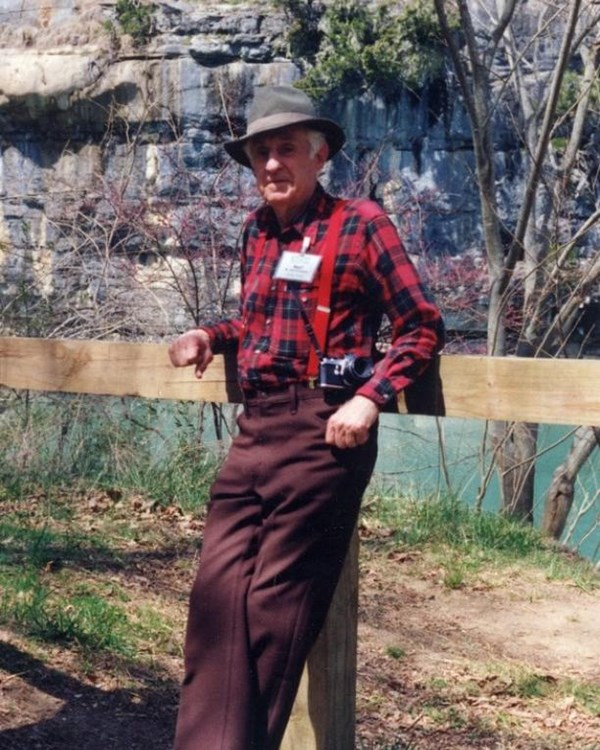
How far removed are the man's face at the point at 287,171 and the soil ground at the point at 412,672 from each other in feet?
5.33

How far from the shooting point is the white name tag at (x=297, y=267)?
262 centimetres

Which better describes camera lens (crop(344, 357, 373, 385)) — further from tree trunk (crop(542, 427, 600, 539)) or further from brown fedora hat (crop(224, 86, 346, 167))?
tree trunk (crop(542, 427, 600, 539))

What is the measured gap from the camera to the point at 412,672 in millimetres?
4207

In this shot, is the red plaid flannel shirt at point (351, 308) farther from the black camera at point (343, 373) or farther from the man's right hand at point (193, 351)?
the man's right hand at point (193, 351)

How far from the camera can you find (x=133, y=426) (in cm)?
791

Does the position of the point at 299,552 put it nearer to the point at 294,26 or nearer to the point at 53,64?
the point at 294,26

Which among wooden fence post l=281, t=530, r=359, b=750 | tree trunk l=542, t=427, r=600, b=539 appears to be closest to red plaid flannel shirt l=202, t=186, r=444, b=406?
wooden fence post l=281, t=530, r=359, b=750

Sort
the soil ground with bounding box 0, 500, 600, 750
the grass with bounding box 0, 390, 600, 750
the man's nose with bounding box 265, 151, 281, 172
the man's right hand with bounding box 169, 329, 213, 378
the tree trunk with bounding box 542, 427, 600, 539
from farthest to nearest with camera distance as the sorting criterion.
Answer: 1. the tree trunk with bounding box 542, 427, 600, 539
2. the grass with bounding box 0, 390, 600, 750
3. the soil ground with bounding box 0, 500, 600, 750
4. the man's right hand with bounding box 169, 329, 213, 378
5. the man's nose with bounding box 265, 151, 281, 172

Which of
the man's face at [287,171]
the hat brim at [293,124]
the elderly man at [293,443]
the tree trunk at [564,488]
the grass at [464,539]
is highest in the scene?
the hat brim at [293,124]

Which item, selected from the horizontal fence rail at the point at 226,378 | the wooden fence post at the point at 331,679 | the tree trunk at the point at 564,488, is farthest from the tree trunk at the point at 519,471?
the wooden fence post at the point at 331,679

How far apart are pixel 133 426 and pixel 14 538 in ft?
8.43

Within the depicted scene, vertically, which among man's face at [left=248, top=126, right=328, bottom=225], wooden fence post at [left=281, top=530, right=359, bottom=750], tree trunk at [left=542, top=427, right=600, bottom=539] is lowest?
tree trunk at [left=542, top=427, right=600, bottom=539]

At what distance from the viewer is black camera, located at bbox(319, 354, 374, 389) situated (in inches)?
101

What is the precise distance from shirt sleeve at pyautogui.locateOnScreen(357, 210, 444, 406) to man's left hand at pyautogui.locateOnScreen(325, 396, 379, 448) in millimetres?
21
